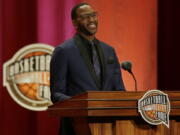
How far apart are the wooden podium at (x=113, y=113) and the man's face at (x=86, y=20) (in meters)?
0.50

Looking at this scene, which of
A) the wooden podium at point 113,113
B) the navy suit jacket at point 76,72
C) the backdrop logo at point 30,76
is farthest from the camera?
the backdrop logo at point 30,76

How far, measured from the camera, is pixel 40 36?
3.39m

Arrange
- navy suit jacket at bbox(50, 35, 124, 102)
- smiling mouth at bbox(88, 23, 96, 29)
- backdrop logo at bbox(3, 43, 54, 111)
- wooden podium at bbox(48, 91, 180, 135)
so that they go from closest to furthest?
wooden podium at bbox(48, 91, 180, 135) < navy suit jacket at bbox(50, 35, 124, 102) < smiling mouth at bbox(88, 23, 96, 29) < backdrop logo at bbox(3, 43, 54, 111)

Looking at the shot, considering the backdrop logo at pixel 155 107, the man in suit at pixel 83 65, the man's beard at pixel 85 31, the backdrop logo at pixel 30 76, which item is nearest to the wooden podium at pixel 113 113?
the backdrop logo at pixel 155 107

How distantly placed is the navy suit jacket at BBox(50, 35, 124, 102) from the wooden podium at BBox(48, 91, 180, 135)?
11.5 inches

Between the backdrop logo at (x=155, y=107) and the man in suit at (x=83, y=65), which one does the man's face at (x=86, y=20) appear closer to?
the man in suit at (x=83, y=65)

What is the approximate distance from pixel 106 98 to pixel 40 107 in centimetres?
167

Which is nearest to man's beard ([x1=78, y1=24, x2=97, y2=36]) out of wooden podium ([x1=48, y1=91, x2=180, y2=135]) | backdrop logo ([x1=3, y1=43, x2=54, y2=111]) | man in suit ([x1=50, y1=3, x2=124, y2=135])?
man in suit ([x1=50, y1=3, x2=124, y2=135])

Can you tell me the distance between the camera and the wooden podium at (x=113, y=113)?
66.8 inches

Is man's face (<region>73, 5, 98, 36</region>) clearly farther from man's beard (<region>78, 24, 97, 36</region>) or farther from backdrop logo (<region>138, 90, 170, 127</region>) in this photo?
backdrop logo (<region>138, 90, 170, 127</region>)

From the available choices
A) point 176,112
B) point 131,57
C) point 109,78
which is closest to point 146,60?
point 131,57

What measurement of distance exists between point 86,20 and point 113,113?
0.64 m

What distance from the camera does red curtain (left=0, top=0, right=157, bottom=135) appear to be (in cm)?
332

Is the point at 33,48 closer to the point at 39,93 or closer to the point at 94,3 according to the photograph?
the point at 39,93
